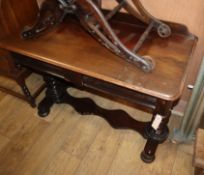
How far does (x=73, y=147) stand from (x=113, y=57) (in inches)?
26.9

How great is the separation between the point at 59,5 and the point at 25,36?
9.3 inches

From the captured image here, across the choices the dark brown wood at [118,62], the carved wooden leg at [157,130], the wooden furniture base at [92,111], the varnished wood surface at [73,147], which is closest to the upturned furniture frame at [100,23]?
the dark brown wood at [118,62]

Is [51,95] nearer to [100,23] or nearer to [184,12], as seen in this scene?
[100,23]

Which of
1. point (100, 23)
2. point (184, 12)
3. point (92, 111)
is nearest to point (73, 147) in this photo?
point (92, 111)

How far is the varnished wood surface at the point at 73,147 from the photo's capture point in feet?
4.07

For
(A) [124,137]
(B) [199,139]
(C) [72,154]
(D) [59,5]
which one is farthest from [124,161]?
(D) [59,5]

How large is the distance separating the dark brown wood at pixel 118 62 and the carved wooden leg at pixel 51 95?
388 millimetres

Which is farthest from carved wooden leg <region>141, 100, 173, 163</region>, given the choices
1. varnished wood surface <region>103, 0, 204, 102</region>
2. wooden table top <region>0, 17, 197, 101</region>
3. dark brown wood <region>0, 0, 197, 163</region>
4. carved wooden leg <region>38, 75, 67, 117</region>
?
carved wooden leg <region>38, 75, 67, 117</region>

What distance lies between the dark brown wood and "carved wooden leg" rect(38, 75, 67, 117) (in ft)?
1.27

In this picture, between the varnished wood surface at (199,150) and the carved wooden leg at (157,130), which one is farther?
the varnished wood surface at (199,150)

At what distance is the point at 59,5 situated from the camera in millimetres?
917

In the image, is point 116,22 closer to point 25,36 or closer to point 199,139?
point 25,36

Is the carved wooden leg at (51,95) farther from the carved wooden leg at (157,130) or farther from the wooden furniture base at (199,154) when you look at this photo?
the wooden furniture base at (199,154)

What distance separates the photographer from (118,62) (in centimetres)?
88
